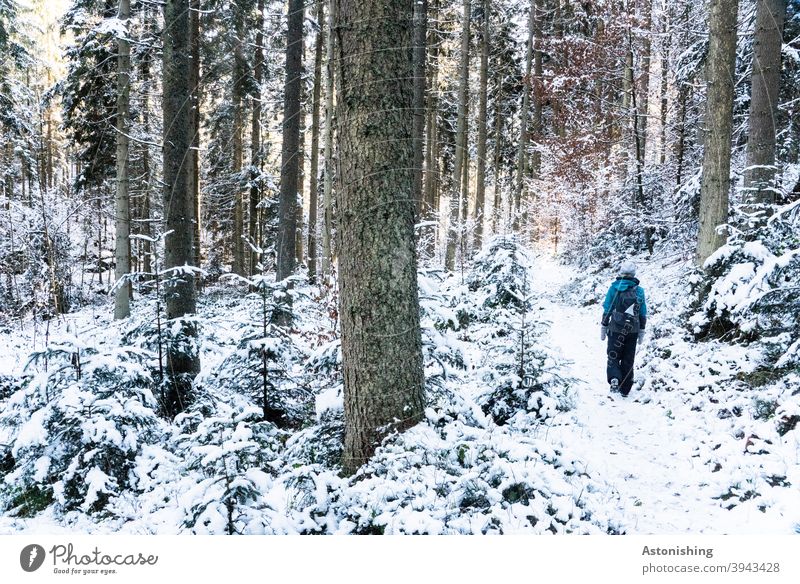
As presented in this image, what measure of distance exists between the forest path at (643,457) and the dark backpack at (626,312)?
0.94 meters

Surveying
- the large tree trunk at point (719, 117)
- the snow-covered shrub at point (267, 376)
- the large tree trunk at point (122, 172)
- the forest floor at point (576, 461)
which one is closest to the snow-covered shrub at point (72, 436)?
the forest floor at point (576, 461)

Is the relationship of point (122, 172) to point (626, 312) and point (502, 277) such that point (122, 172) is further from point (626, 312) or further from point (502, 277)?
point (626, 312)

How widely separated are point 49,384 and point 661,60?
18064mm

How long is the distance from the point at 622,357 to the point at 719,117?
13.7ft

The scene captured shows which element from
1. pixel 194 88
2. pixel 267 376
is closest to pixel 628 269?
pixel 267 376

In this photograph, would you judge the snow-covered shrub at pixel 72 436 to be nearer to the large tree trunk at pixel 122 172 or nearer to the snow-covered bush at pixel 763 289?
the snow-covered bush at pixel 763 289

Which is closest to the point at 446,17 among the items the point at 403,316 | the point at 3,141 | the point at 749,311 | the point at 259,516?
the point at 3,141

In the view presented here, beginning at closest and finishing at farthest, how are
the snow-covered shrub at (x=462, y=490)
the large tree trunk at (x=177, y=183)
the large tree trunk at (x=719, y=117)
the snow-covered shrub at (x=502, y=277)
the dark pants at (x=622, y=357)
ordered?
the snow-covered shrub at (x=462, y=490) → the large tree trunk at (x=177, y=183) → the dark pants at (x=622, y=357) → the large tree trunk at (x=719, y=117) → the snow-covered shrub at (x=502, y=277)

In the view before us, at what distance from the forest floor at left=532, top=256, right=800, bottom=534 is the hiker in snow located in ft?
0.88

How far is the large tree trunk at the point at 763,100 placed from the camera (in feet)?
25.0

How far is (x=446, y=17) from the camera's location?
59.3 ft

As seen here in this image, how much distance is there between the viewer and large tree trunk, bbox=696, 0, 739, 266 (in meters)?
7.18

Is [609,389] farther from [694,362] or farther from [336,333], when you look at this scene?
[336,333]

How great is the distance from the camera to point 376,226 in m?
3.37
